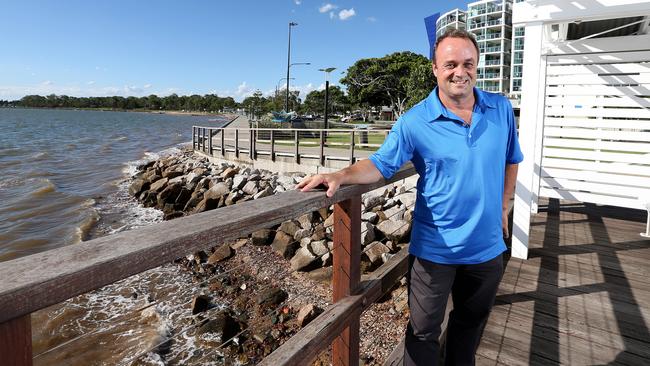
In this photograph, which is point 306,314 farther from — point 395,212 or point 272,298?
point 395,212

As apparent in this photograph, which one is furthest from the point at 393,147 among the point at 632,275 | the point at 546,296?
Answer: the point at 632,275

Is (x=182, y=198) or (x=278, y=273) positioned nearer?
(x=278, y=273)

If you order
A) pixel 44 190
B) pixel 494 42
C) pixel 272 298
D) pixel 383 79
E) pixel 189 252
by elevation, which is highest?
pixel 494 42

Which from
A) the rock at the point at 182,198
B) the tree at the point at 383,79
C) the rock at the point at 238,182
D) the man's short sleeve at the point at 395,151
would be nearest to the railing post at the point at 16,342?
the man's short sleeve at the point at 395,151

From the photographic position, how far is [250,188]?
1180cm

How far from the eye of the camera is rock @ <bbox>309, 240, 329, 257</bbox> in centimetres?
667

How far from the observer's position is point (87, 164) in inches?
926

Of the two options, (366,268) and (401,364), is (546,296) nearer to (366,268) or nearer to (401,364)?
(401,364)

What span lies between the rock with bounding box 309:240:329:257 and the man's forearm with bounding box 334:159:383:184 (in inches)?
190

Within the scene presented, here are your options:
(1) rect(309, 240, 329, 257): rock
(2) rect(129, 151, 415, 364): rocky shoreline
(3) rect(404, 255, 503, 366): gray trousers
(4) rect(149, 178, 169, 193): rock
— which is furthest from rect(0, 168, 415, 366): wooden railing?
(4) rect(149, 178, 169, 193): rock

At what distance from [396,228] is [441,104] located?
5364mm

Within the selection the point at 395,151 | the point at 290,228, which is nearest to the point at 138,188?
the point at 290,228

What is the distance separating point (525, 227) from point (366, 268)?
270 centimetres

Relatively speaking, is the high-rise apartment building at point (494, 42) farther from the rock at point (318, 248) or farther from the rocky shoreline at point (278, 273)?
the rock at point (318, 248)
